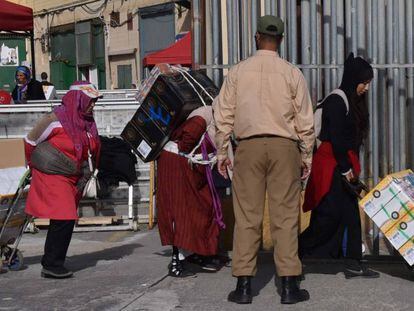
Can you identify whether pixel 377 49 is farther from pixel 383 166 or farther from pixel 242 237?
pixel 242 237

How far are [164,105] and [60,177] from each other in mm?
1007

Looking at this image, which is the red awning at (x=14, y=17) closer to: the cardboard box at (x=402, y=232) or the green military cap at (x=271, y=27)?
the green military cap at (x=271, y=27)

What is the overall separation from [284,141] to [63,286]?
2128mm

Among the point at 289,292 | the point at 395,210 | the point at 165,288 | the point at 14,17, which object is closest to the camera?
the point at 289,292

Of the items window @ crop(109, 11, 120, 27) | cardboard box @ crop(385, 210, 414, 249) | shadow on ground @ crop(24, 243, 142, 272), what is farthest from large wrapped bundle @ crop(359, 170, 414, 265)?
A: window @ crop(109, 11, 120, 27)

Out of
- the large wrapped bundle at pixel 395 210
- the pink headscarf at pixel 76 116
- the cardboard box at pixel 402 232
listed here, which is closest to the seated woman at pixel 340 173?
the large wrapped bundle at pixel 395 210

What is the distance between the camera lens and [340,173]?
525 centimetres

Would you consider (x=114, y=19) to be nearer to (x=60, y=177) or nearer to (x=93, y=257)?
(x=93, y=257)

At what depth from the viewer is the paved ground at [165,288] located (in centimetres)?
491

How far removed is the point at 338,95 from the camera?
5180 millimetres

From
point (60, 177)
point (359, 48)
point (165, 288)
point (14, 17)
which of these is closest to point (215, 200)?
point (165, 288)

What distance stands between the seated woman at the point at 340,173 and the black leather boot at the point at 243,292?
71cm

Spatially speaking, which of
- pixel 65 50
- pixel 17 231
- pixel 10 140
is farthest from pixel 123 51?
pixel 17 231

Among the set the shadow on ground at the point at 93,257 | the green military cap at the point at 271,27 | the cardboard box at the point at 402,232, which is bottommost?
the shadow on ground at the point at 93,257
